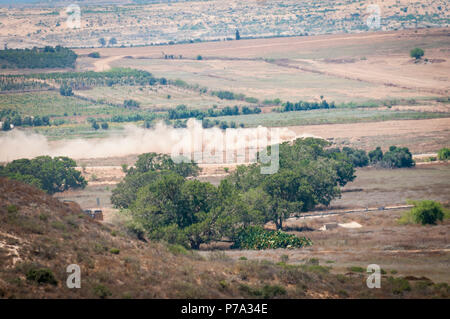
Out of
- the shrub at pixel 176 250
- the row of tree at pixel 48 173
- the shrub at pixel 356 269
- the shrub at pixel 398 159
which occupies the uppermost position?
the shrub at pixel 176 250

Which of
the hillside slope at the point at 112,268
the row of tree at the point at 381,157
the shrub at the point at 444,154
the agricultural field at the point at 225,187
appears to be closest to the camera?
the hillside slope at the point at 112,268

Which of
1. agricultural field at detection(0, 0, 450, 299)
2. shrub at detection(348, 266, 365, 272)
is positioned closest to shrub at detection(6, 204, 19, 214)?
agricultural field at detection(0, 0, 450, 299)

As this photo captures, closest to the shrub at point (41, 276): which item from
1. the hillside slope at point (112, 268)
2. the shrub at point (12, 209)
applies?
the hillside slope at point (112, 268)

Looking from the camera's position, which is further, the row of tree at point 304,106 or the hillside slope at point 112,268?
the row of tree at point 304,106

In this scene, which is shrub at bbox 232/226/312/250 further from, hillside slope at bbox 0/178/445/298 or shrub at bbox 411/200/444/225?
shrub at bbox 411/200/444/225

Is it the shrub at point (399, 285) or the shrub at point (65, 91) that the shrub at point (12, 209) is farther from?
the shrub at point (65, 91)
